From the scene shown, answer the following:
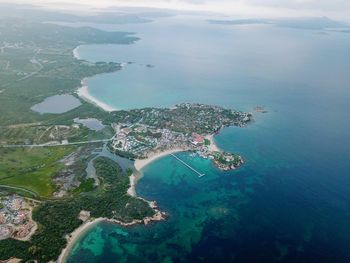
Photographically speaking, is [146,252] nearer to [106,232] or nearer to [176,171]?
[106,232]

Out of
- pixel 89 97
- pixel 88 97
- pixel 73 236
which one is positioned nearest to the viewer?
pixel 73 236

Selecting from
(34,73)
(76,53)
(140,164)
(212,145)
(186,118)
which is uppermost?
(140,164)

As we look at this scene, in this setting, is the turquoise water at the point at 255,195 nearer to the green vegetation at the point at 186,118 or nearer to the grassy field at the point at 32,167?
the green vegetation at the point at 186,118

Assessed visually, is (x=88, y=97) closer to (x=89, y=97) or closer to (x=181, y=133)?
(x=89, y=97)

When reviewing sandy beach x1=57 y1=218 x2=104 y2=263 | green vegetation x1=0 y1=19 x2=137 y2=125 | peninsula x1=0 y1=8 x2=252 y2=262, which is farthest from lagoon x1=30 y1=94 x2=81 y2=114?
sandy beach x1=57 y1=218 x2=104 y2=263

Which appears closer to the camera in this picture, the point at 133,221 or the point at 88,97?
the point at 133,221

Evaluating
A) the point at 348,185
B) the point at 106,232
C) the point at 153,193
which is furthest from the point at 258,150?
the point at 106,232

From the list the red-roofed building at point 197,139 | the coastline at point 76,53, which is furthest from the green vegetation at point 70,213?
the coastline at point 76,53

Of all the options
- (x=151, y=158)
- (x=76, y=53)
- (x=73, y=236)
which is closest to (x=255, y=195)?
(x=151, y=158)
